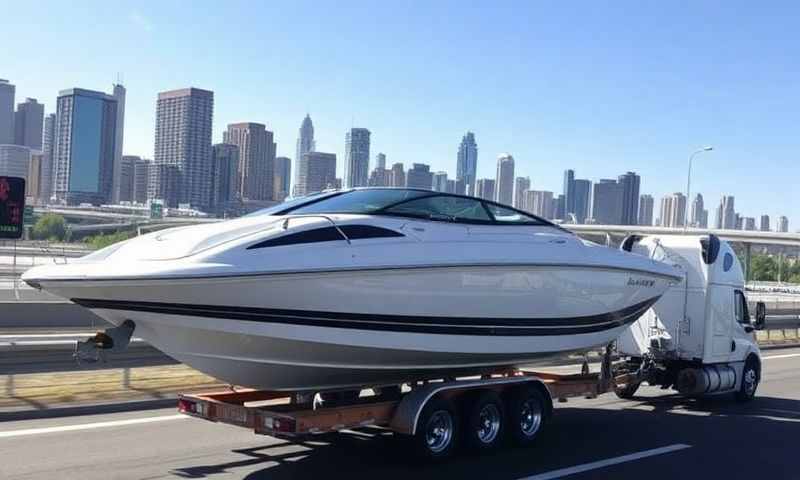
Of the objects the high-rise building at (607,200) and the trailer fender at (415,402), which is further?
the high-rise building at (607,200)

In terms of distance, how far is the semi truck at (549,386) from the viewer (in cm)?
839

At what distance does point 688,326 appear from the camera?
1370cm

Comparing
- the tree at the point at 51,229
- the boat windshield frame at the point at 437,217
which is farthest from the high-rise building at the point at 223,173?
the boat windshield frame at the point at 437,217

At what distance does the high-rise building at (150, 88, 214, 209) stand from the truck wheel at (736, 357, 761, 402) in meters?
117

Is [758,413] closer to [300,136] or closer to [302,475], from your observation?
[302,475]

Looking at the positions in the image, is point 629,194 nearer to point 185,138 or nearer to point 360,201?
point 185,138

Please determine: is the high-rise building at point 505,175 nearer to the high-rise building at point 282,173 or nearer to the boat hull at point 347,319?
the high-rise building at point 282,173

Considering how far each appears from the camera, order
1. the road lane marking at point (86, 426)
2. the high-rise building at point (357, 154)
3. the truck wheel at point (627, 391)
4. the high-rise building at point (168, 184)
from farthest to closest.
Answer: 1. the high-rise building at point (168, 184)
2. the high-rise building at point (357, 154)
3. the truck wheel at point (627, 391)
4. the road lane marking at point (86, 426)

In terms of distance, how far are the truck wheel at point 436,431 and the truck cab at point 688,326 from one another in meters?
5.42

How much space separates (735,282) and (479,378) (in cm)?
666

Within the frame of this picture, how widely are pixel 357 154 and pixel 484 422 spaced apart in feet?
224

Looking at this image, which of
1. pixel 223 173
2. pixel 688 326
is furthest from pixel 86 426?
pixel 223 173

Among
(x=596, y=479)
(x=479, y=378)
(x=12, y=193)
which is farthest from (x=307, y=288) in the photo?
(x=12, y=193)

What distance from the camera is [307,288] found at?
25.3 feet
